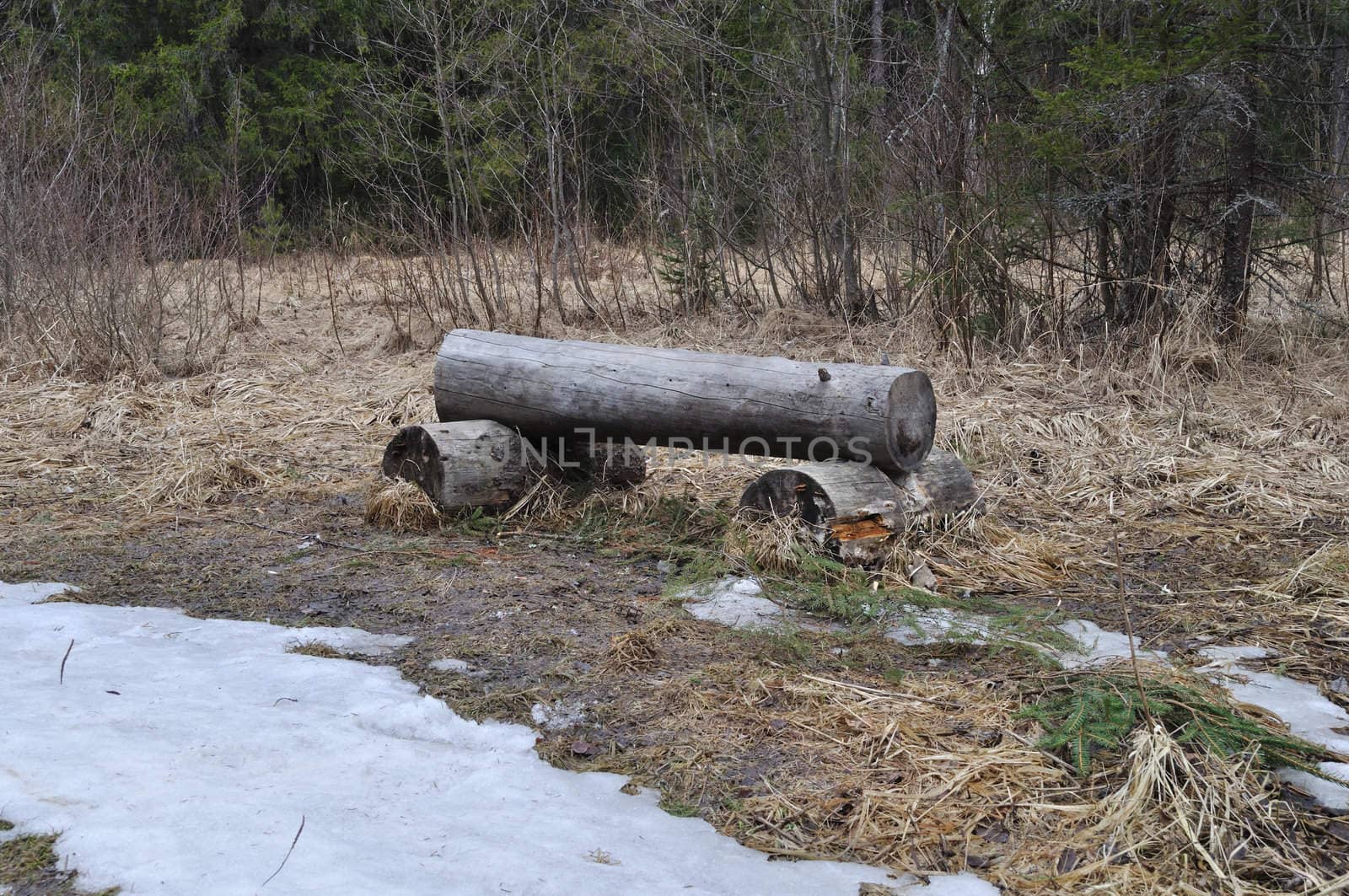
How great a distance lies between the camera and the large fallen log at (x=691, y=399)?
16.0 feet

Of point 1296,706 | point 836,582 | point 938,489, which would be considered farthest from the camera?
point 938,489

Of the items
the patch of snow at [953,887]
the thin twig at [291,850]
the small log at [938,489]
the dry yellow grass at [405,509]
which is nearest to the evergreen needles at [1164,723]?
the patch of snow at [953,887]

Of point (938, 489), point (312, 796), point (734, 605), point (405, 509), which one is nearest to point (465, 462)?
point (405, 509)

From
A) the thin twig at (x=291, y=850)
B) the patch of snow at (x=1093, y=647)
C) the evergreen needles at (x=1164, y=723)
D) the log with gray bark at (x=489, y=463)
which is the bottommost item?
the thin twig at (x=291, y=850)

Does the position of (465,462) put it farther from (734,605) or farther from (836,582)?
(836,582)

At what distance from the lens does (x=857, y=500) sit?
15.4 feet

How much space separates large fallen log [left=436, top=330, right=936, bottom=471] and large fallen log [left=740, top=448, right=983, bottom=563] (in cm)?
10

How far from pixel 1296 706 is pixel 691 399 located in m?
2.79

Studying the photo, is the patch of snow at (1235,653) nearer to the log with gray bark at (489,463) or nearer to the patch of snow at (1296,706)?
the patch of snow at (1296,706)

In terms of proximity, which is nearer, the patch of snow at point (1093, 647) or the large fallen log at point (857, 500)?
the patch of snow at point (1093, 647)

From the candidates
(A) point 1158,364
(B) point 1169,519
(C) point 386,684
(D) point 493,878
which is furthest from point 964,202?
(D) point 493,878

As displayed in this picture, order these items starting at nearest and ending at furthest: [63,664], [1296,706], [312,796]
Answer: [312,796]
[1296,706]
[63,664]

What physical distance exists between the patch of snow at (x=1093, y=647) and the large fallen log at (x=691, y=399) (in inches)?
46.2

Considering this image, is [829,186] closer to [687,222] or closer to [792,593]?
[687,222]
